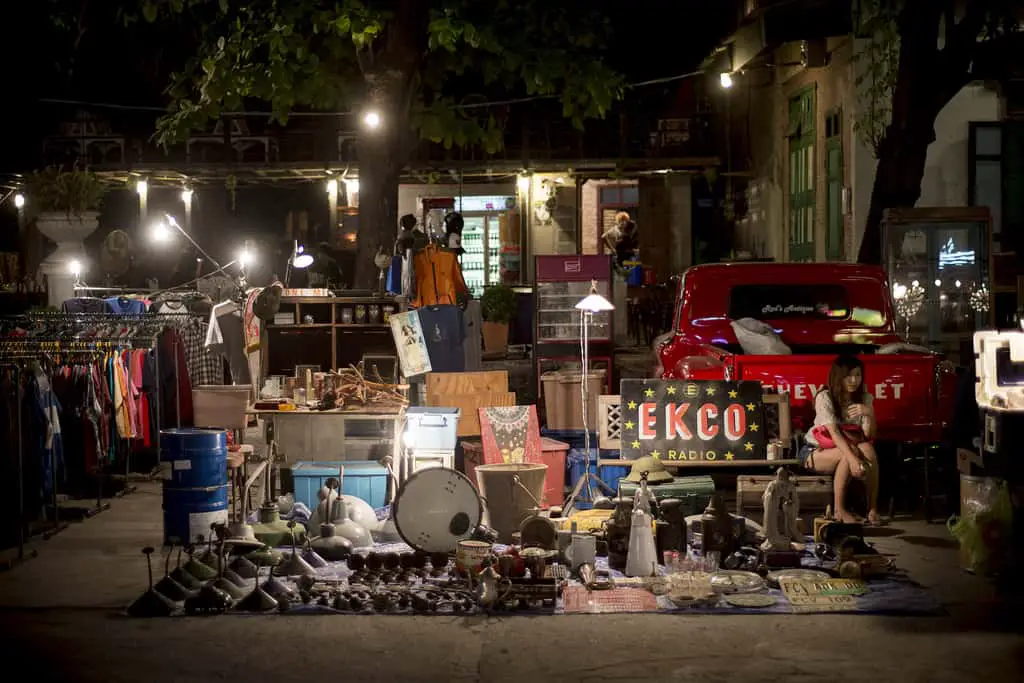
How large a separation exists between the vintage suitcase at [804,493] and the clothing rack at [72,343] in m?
5.66

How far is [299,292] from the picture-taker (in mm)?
17234

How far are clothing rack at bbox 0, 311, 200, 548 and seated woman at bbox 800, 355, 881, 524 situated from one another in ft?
20.7

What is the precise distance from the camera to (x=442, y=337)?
47.3 feet

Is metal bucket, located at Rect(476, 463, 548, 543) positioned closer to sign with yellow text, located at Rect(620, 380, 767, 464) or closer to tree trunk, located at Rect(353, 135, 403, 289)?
sign with yellow text, located at Rect(620, 380, 767, 464)

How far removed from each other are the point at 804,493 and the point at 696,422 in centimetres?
114

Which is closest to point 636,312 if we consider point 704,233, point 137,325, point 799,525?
point 704,233

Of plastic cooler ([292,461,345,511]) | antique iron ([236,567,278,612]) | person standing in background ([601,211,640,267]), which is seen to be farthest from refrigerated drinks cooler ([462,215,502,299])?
antique iron ([236,567,278,612])

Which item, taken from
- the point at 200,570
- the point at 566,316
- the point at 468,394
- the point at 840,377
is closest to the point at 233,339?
the point at 468,394

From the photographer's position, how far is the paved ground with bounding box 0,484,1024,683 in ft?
22.4

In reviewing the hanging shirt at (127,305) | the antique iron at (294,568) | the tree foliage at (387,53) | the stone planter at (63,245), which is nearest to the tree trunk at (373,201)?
the tree foliage at (387,53)

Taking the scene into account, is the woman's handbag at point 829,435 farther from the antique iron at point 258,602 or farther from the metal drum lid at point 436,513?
the antique iron at point 258,602

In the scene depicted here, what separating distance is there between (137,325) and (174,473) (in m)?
3.99

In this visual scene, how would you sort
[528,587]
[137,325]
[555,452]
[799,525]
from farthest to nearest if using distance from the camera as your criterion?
1. [137,325]
2. [555,452]
3. [799,525]
4. [528,587]

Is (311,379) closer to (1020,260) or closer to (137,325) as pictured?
(137,325)
